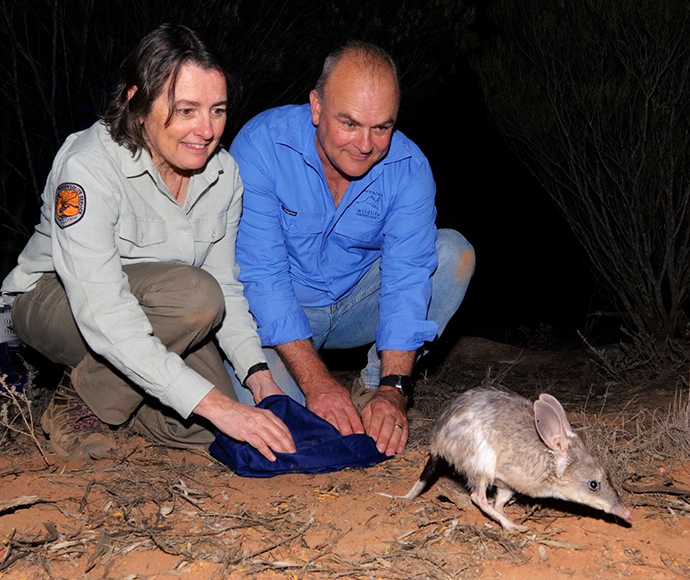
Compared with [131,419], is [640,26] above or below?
above

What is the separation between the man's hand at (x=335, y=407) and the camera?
398 centimetres

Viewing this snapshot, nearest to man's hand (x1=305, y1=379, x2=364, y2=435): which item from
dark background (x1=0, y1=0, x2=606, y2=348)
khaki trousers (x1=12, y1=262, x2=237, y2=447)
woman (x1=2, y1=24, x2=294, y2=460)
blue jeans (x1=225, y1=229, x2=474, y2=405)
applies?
woman (x1=2, y1=24, x2=294, y2=460)

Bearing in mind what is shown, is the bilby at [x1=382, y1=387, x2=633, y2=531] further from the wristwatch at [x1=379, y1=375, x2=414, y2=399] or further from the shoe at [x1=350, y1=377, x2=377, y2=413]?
the shoe at [x1=350, y1=377, x2=377, y2=413]

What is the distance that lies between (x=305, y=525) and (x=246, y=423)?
61 centimetres

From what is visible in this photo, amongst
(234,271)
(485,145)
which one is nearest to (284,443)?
(234,271)

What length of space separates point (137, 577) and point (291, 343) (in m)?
1.86

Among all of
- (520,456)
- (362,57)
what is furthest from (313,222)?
(520,456)

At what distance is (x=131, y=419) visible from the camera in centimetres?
441

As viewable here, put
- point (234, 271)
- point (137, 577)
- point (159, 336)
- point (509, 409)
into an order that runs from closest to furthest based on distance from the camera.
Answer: point (137, 577)
point (509, 409)
point (159, 336)
point (234, 271)

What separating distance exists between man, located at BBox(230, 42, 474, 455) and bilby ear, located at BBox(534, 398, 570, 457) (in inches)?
39.9

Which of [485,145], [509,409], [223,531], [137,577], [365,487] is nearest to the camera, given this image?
[137,577]

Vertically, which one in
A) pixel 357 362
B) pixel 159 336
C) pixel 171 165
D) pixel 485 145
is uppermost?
pixel 171 165

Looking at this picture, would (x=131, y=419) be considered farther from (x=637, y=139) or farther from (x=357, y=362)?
(x=357, y=362)

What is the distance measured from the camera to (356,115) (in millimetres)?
4199
